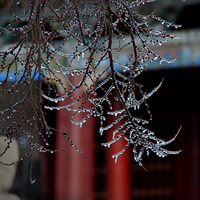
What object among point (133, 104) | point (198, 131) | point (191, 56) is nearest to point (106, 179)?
point (198, 131)

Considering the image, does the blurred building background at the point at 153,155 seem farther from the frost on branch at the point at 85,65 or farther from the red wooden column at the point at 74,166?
the frost on branch at the point at 85,65

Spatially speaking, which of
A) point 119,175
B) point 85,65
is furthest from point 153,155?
point 85,65

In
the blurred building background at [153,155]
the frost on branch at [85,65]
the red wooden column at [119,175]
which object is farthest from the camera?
the red wooden column at [119,175]

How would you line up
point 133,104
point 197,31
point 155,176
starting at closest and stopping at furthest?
1. point 133,104
2. point 197,31
3. point 155,176

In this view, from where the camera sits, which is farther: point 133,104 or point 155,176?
point 155,176

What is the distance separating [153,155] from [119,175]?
0.42 metres

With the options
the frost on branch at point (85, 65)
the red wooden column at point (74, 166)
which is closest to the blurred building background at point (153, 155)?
the red wooden column at point (74, 166)

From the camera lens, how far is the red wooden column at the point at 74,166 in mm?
4332

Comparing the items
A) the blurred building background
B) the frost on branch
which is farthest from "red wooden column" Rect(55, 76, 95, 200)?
the frost on branch

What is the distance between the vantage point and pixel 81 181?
4352 mm

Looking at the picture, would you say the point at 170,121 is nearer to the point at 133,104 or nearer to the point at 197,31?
the point at 197,31

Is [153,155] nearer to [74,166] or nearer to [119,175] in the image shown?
[119,175]

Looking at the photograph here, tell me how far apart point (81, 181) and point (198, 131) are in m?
1.25

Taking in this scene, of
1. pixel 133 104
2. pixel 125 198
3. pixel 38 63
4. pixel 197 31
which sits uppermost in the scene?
pixel 197 31
